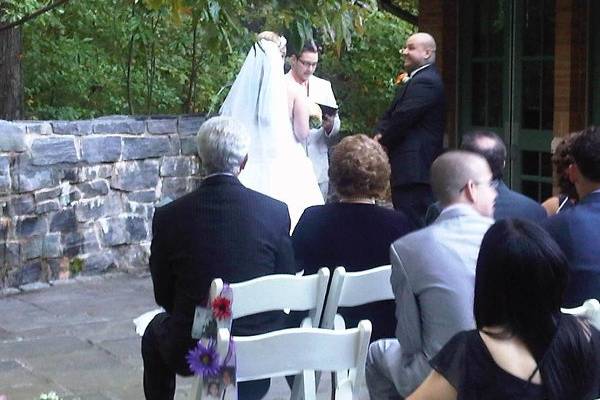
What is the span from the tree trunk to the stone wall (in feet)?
4.64

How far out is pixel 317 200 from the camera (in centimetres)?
790

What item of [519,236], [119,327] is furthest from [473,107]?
[519,236]

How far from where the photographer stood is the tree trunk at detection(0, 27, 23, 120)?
31.7 feet

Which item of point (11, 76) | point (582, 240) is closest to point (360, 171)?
point (582, 240)

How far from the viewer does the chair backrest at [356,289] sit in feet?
13.9

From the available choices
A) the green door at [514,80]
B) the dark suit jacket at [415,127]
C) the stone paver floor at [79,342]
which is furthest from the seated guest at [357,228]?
the green door at [514,80]

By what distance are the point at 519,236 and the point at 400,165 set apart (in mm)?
5011

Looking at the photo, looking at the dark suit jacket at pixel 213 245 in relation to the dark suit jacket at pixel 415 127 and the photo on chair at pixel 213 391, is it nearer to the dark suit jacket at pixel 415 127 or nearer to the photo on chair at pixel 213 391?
the photo on chair at pixel 213 391

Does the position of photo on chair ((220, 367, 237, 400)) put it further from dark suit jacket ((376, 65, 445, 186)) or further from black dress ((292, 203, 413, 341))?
dark suit jacket ((376, 65, 445, 186))

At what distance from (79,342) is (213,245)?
2.76 m

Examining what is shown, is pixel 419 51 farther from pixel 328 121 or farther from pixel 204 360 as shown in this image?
pixel 204 360

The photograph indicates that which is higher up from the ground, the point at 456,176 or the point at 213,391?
the point at 456,176

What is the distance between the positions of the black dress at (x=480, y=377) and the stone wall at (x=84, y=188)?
5.90m

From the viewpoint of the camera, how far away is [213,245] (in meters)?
4.25
